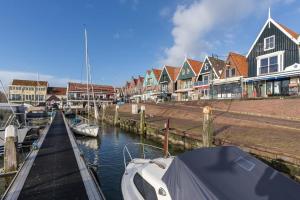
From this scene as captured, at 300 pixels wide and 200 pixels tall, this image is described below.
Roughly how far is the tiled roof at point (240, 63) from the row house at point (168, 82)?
68.4 feet

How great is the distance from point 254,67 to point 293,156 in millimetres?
26895

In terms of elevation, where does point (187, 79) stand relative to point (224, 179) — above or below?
above

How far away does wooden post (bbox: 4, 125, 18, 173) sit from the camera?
37.0ft

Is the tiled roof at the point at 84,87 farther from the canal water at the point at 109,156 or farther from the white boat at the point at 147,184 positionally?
the white boat at the point at 147,184

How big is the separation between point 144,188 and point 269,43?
32791 mm

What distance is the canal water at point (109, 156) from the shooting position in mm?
11630

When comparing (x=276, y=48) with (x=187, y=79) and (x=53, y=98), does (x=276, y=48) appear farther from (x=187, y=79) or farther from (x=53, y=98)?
(x=53, y=98)

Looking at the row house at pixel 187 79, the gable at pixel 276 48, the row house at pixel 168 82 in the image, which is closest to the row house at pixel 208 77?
the row house at pixel 187 79

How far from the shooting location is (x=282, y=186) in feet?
16.0

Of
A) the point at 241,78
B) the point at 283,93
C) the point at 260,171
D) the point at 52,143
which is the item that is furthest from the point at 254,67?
the point at 260,171

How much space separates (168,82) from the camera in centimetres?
6122

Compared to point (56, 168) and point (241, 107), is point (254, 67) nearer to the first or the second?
point (241, 107)

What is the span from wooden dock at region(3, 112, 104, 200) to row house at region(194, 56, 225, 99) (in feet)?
108

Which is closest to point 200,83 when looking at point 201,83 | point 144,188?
point 201,83
